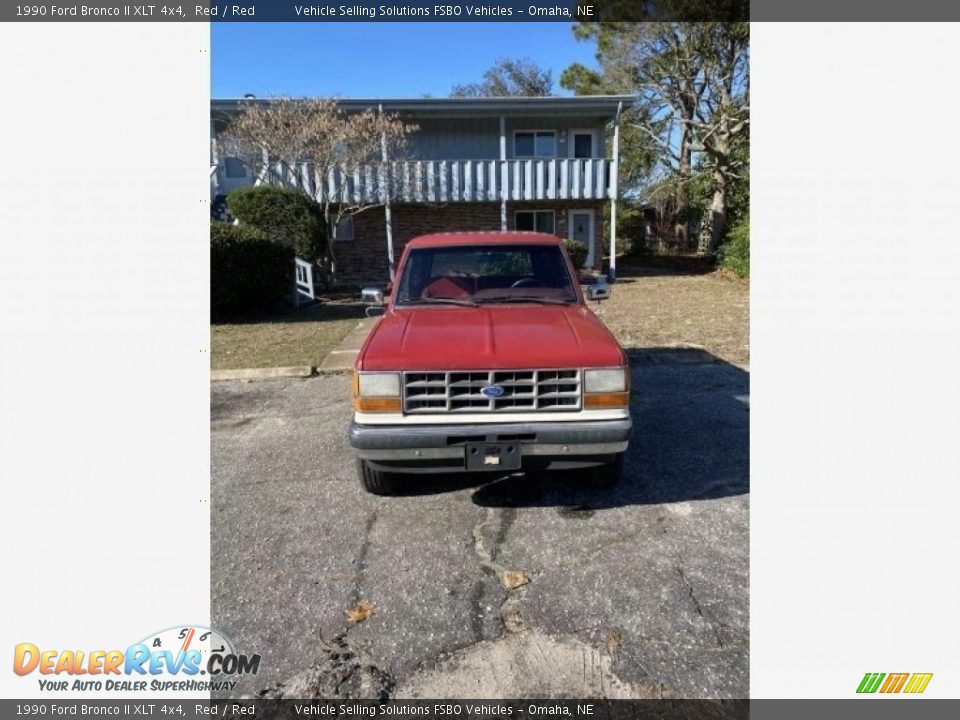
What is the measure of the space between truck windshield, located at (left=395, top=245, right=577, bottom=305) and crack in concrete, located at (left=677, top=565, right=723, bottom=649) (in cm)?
206

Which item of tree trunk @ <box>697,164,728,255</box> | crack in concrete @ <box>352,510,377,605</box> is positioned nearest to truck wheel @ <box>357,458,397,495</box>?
crack in concrete @ <box>352,510,377,605</box>

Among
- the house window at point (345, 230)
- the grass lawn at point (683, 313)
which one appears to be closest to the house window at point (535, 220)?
the grass lawn at point (683, 313)

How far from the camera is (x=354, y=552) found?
314 cm

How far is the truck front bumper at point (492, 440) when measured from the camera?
319 cm

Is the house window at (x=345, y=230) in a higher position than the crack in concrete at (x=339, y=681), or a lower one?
higher

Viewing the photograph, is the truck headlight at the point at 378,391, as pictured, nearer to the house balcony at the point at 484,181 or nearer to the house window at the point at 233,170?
the house balcony at the point at 484,181

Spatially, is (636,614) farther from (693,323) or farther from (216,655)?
(693,323)

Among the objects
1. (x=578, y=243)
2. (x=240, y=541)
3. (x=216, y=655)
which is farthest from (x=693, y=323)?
(x=216, y=655)

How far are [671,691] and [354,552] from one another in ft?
5.49

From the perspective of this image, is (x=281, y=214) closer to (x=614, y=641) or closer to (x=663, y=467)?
(x=663, y=467)
